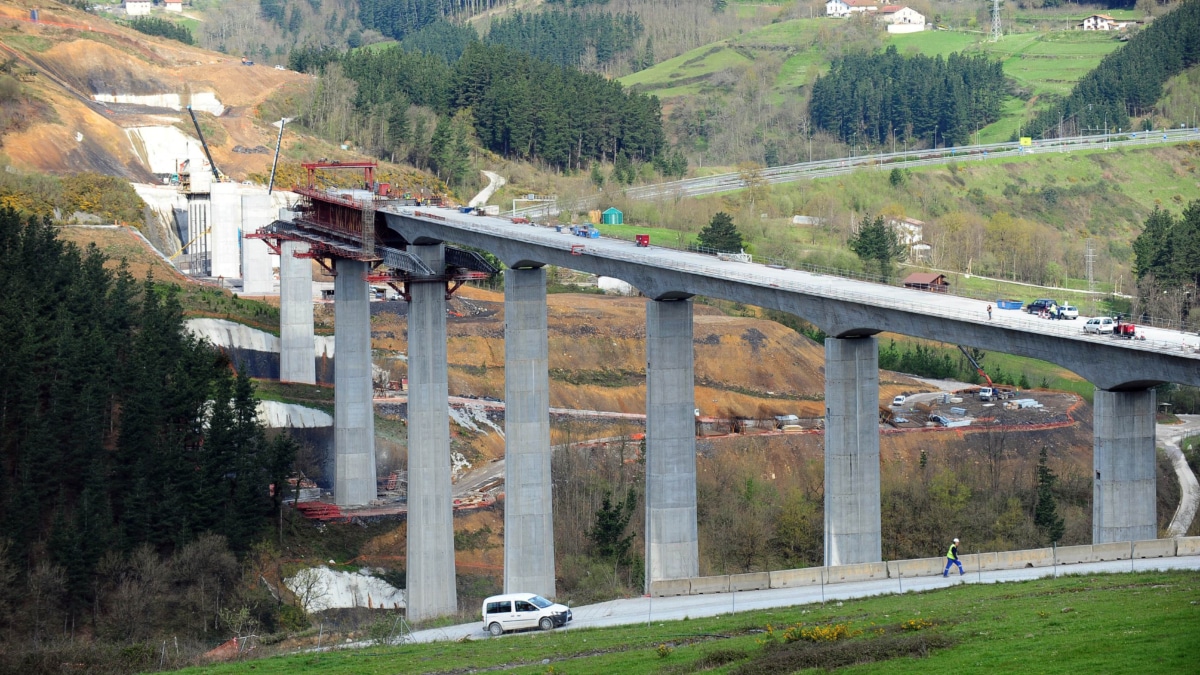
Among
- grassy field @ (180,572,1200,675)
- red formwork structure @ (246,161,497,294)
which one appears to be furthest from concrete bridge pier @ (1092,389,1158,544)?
red formwork structure @ (246,161,497,294)

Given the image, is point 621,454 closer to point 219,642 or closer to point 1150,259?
point 219,642

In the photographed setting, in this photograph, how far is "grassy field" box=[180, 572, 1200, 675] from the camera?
39.6 meters

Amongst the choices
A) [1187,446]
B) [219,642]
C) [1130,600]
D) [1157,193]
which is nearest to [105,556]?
[219,642]

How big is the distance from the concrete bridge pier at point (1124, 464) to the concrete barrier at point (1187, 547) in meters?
3.54

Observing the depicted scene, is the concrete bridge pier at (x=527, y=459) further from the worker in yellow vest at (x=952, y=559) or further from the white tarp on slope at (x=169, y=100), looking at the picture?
the white tarp on slope at (x=169, y=100)

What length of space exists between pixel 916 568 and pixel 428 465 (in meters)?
34.2

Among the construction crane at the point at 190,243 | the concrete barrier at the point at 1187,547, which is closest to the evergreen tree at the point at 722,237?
the construction crane at the point at 190,243

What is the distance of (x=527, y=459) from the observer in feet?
269

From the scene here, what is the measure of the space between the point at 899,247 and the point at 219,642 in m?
98.6

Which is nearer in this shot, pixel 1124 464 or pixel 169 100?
pixel 1124 464

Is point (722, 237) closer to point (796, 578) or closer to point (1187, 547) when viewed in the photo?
point (796, 578)

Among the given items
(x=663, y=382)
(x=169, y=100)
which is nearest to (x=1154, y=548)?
(x=663, y=382)

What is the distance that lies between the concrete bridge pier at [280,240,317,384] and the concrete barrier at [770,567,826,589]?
60018 millimetres

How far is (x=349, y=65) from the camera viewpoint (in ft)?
629
